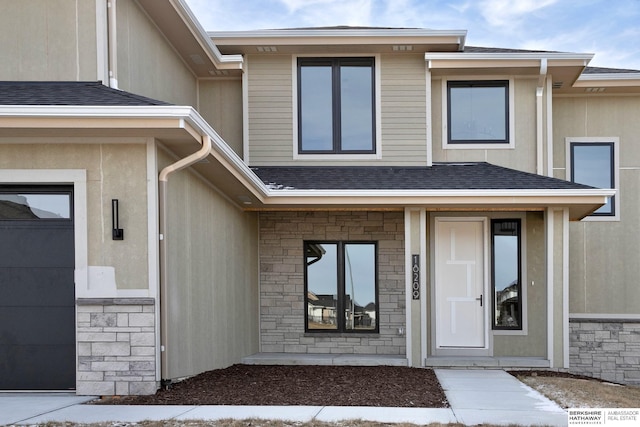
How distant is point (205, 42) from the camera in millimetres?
10352

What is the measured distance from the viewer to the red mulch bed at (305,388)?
263 inches

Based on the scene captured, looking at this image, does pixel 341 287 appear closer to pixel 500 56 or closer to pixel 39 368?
pixel 500 56

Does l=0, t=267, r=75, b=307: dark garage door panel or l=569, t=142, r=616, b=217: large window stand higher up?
l=569, t=142, r=616, b=217: large window

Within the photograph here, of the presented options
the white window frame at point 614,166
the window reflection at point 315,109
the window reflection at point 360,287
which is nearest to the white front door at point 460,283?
the window reflection at point 360,287

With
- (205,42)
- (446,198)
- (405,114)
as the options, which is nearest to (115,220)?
(205,42)

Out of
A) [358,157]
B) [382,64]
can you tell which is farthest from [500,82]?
[358,157]

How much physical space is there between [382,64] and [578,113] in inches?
168

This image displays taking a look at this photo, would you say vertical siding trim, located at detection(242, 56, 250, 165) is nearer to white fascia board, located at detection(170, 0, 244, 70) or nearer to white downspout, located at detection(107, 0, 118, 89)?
white fascia board, located at detection(170, 0, 244, 70)

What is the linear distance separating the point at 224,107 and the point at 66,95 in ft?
18.1

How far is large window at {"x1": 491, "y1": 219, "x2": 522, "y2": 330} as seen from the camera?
1120cm

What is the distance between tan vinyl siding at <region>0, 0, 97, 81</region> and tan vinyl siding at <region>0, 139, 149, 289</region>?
1.15 metres

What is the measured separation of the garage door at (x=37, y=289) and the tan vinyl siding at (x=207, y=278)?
1.11m

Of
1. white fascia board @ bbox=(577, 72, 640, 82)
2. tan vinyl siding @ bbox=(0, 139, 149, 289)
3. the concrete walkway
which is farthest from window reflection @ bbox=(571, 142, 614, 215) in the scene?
tan vinyl siding @ bbox=(0, 139, 149, 289)

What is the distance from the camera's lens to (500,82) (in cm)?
1167
